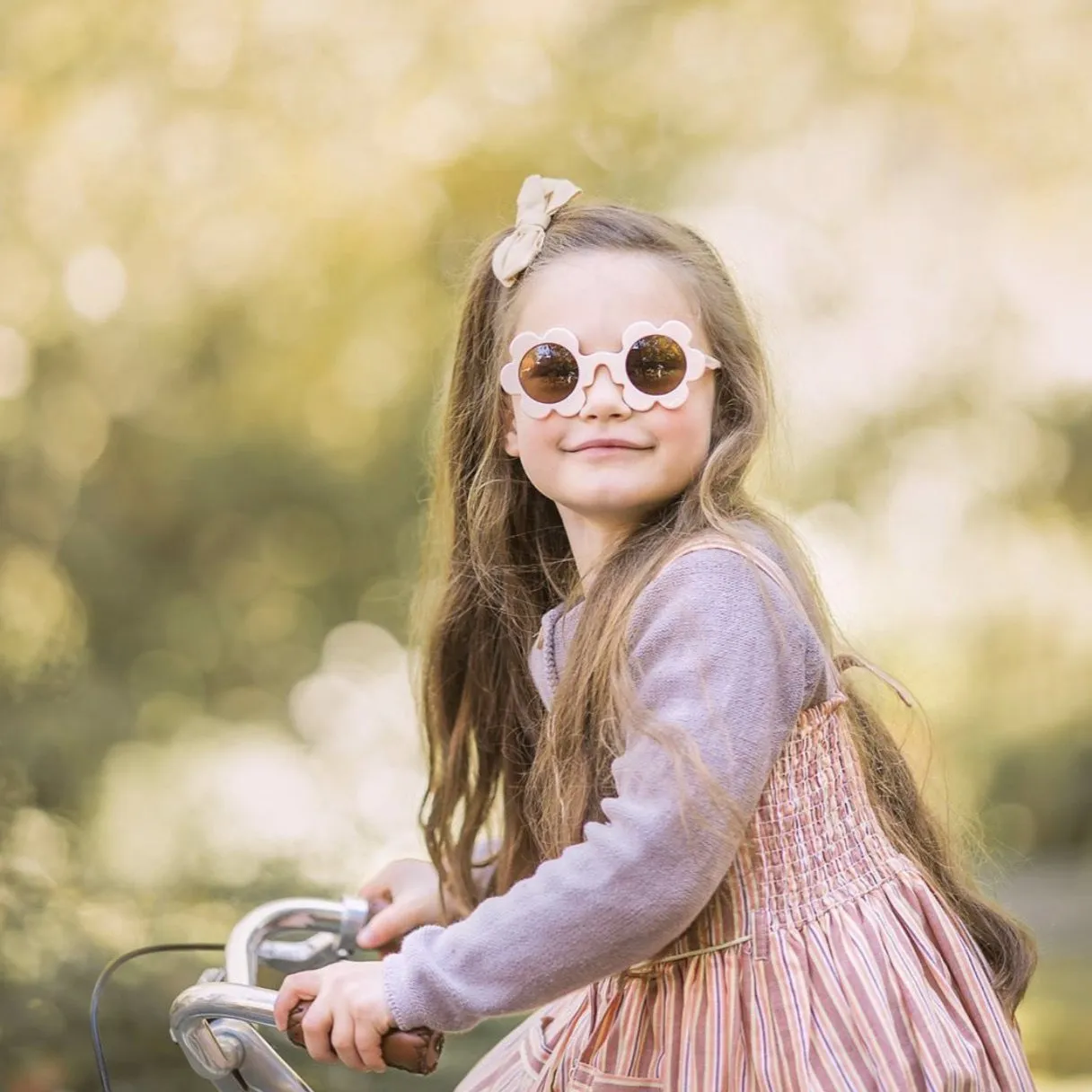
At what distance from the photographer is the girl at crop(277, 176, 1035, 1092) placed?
1.02 m

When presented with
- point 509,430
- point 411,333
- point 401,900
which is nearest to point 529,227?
point 509,430

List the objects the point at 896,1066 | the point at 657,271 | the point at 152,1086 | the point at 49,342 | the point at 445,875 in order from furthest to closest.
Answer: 1. the point at 49,342
2. the point at 152,1086
3. the point at 445,875
4. the point at 657,271
5. the point at 896,1066

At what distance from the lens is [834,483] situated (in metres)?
2.94

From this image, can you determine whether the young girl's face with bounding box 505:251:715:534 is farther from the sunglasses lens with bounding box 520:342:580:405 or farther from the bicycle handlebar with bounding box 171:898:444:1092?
the bicycle handlebar with bounding box 171:898:444:1092

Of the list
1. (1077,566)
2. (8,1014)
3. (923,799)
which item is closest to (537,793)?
(923,799)

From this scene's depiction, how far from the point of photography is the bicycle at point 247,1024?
1042 millimetres

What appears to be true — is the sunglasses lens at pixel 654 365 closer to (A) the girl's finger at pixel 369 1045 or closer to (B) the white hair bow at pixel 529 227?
(B) the white hair bow at pixel 529 227

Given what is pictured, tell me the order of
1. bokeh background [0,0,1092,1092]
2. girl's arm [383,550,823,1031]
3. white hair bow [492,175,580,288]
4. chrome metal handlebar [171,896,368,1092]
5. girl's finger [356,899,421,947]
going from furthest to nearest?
bokeh background [0,0,1092,1092] < girl's finger [356,899,421,947] < white hair bow [492,175,580,288] < chrome metal handlebar [171,896,368,1092] < girl's arm [383,550,823,1031]

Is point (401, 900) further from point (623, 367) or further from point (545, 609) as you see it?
point (623, 367)

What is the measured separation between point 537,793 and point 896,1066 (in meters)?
0.46

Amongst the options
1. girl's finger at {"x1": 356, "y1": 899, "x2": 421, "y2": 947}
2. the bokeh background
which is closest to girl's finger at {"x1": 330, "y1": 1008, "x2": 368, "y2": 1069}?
girl's finger at {"x1": 356, "y1": 899, "x2": 421, "y2": 947}

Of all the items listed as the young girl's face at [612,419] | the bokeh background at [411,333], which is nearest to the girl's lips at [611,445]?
the young girl's face at [612,419]

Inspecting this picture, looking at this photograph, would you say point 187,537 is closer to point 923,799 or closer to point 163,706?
point 163,706

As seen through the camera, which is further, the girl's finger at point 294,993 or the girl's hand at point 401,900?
the girl's hand at point 401,900
